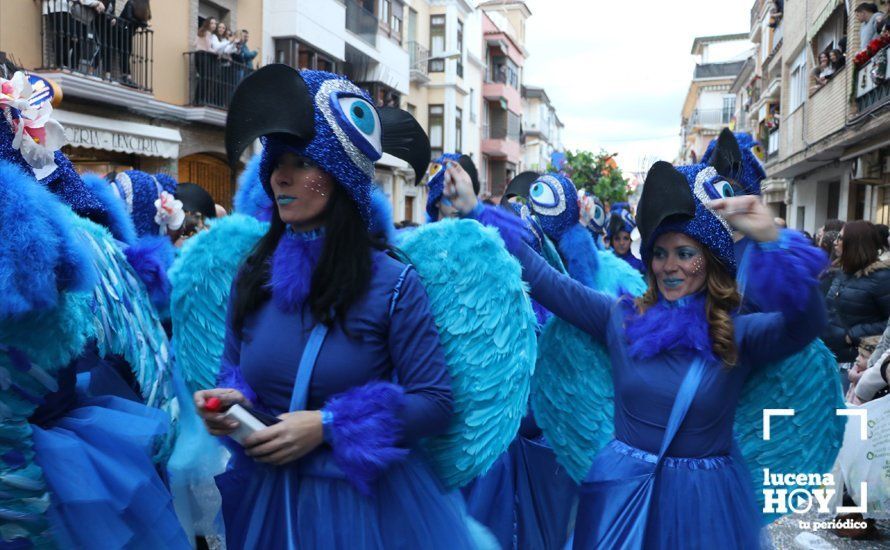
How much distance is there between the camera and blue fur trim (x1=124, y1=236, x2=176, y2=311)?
3377 millimetres

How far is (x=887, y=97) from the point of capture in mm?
11898

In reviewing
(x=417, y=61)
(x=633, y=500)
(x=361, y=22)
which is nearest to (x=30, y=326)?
(x=633, y=500)

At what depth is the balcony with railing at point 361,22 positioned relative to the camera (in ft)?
70.8

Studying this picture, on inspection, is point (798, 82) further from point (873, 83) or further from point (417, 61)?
point (417, 61)

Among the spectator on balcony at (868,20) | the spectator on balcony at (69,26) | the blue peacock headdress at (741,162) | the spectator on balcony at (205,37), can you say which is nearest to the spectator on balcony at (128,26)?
the spectator on balcony at (69,26)

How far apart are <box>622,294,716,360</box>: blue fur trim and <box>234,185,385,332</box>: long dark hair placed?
39.7 inches

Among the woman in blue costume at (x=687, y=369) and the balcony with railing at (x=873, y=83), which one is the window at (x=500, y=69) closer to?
the balcony with railing at (x=873, y=83)

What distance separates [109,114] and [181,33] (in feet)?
9.11

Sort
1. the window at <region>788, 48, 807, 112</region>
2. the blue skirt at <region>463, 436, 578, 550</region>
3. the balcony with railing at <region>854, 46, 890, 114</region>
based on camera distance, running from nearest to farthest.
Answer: the blue skirt at <region>463, 436, 578, 550</region> < the balcony with railing at <region>854, 46, 890, 114</region> < the window at <region>788, 48, 807, 112</region>

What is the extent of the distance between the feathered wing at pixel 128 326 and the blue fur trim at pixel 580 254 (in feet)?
8.64

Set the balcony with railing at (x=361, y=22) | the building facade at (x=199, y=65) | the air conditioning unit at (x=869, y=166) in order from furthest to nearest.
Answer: the balcony with railing at (x=361, y=22), the air conditioning unit at (x=869, y=166), the building facade at (x=199, y=65)

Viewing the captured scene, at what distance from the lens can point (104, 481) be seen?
5.30 ft

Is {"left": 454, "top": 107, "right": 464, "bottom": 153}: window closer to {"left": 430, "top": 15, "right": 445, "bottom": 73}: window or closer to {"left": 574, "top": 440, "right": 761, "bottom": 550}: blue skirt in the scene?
{"left": 430, "top": 15, "right": 445, "bottom": 73}: window

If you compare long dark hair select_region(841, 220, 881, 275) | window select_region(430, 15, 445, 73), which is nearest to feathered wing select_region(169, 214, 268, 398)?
long dark hair select_region(841, 220, 881, 275)
